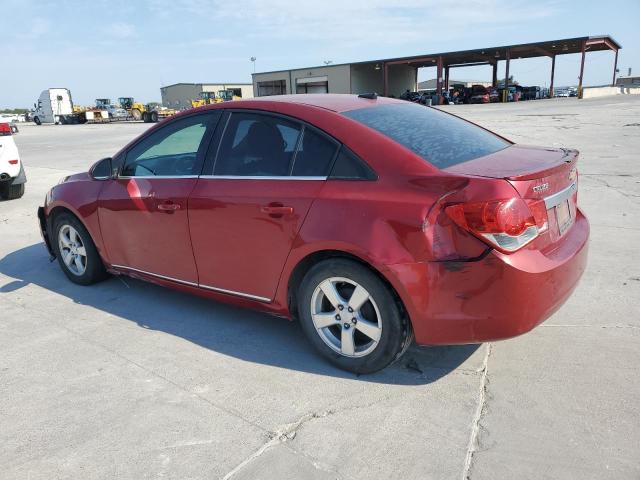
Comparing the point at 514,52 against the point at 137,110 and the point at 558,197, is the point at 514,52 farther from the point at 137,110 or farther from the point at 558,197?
the point at 558,197

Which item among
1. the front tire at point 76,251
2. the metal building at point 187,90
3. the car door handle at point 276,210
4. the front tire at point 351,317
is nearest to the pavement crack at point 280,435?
the front tire at point 351,317

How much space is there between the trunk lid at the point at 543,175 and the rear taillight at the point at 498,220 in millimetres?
96

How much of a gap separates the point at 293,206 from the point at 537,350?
1817 mm

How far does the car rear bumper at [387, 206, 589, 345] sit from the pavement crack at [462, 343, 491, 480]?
36 centimetres

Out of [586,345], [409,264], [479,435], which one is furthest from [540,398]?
[409,264]

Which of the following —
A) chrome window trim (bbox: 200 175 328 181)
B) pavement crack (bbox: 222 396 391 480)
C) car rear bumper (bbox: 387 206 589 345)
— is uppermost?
chrome window trim (bbox: 200 175 328 181)

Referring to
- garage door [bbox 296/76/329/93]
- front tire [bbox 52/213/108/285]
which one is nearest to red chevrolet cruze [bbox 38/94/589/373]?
front tire [bbox 52/213/108/285]

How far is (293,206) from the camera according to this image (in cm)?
312

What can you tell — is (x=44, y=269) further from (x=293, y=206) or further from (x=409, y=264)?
(x=409, y=264)

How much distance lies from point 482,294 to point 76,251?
3.79 metres

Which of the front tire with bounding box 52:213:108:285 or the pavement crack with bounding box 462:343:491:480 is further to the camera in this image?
the front tire with bounding box 52:213:108:285

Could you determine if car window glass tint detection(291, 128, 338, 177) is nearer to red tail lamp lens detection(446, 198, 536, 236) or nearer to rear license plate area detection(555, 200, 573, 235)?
red tail lamp lens detection(446, 198, 536, 236)

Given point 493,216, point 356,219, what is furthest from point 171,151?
point 493,216

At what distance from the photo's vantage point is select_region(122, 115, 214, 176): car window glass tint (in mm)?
3818
